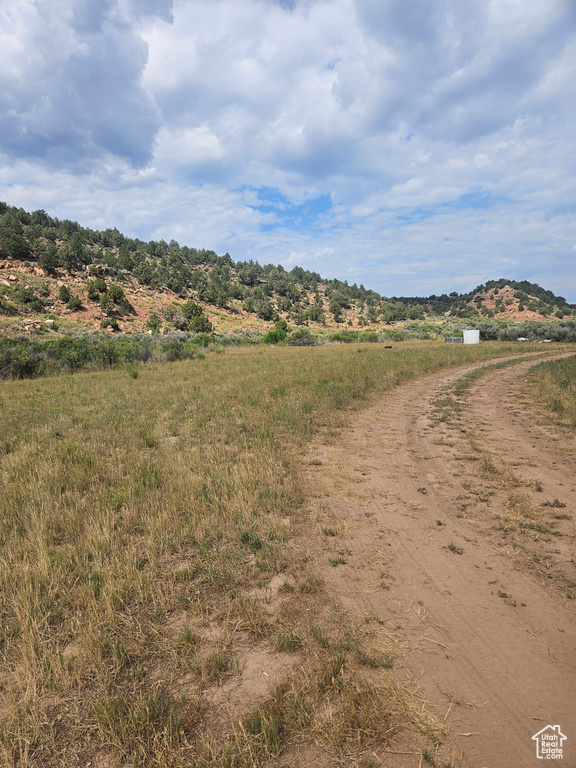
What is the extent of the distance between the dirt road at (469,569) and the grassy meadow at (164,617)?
1.11 ft

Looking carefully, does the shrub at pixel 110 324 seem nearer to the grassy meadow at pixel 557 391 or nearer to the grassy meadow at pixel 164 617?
the grassy meadow at pixel 164 617

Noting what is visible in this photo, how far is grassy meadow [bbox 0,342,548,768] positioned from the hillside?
48.6 metres

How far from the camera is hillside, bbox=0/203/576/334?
5869 centimetres

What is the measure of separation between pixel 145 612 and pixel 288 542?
5.42ft

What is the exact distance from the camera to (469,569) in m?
3.69

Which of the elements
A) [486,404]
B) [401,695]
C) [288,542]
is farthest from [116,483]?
[486,404]

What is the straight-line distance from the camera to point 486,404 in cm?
1108

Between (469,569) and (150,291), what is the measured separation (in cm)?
8560

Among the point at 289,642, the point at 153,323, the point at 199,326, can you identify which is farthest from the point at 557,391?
the point at 153,323

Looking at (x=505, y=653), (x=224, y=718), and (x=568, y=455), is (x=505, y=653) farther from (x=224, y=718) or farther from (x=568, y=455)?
(x=568, y=455)

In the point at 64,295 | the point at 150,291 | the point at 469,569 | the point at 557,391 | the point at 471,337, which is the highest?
the point at 150,291

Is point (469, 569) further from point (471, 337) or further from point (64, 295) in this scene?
point (64, 295)

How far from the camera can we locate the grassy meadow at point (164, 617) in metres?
2.19

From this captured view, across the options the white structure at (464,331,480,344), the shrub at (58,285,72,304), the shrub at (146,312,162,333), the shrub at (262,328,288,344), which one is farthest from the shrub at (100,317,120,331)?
the white structure at (464,331,480,344)
